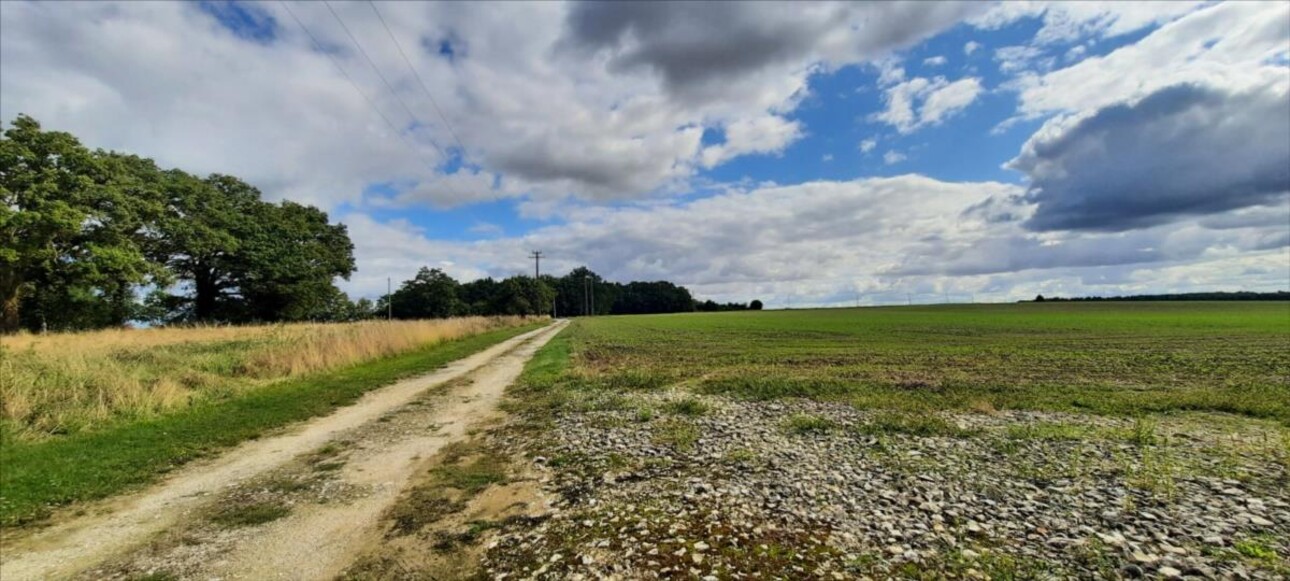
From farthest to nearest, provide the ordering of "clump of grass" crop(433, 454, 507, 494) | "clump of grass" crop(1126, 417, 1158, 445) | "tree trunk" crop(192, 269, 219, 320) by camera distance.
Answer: "tree trunk" crop(192, 269, 219, 320), "clump of grass" crop(1126, 417, 1158, 445), "clump of grass" crop(433, 454, 507, 494)

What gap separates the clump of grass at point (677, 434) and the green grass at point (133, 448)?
8289 mm

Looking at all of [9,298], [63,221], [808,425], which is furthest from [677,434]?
[9,298]

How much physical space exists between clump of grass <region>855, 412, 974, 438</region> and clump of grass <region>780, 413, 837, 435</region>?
0.60 meters

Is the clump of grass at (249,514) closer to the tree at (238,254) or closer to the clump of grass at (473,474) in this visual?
the clump of grass at (473,474)

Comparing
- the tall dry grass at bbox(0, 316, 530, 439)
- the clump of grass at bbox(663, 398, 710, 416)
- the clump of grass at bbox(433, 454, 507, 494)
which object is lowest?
the clump of grass at bbox(433, 454, 507, 494)

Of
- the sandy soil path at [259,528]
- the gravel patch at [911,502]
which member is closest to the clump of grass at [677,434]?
the gravel patch at [911,502]

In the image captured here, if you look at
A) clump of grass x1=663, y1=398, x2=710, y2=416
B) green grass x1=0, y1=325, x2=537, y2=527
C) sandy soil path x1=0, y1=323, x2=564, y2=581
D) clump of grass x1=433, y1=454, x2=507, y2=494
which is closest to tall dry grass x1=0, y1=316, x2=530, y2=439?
green grass x1=0, y1=325, x2=537, y2=527

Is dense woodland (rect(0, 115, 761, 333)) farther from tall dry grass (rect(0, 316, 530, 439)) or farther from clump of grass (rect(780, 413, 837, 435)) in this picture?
clump of grass (rect(780, 413, 837, 435))

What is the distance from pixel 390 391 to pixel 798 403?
40.5ft

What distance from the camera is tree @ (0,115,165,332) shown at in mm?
32125

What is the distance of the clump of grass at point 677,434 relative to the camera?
1003 centimetres

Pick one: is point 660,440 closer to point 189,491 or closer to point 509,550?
point 509,550

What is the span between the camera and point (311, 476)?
8.53 m

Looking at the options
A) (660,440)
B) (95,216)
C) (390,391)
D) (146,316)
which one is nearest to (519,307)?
(146,316)
